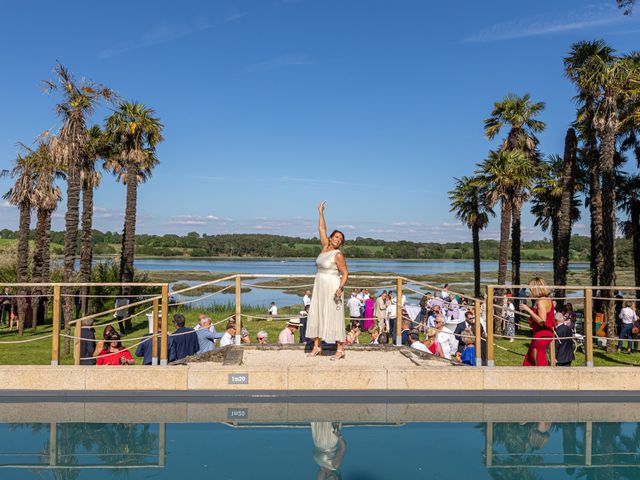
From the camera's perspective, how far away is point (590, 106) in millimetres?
22297

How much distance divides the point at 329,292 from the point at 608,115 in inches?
641

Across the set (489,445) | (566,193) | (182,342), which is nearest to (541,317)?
(489,445)

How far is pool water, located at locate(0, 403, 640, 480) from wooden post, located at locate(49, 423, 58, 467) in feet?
0.03

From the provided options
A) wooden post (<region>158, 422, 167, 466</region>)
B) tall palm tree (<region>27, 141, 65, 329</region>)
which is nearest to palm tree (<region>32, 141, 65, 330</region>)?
tall palm tree (<region>27, 141, 65, 329</region>)

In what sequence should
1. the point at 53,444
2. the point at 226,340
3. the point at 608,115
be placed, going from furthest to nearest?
the point at 608,115
the point at 226,340
the point at 53,444

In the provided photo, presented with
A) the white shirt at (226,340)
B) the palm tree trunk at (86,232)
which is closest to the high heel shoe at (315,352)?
the white shirt at (226,340)

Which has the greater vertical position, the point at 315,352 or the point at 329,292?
the point at 329,292

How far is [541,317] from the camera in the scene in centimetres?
791

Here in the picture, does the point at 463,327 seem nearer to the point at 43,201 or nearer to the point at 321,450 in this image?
the point at 321,450

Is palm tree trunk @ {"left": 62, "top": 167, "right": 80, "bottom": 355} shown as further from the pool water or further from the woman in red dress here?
the woman in red dress

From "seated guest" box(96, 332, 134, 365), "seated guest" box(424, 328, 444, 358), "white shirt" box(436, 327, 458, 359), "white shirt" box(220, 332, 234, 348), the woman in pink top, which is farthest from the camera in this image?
the woman in pink top

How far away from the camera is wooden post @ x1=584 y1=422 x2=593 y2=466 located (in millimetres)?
5805

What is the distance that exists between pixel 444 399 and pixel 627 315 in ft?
36.8

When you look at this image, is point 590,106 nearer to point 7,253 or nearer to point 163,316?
point 163,316
